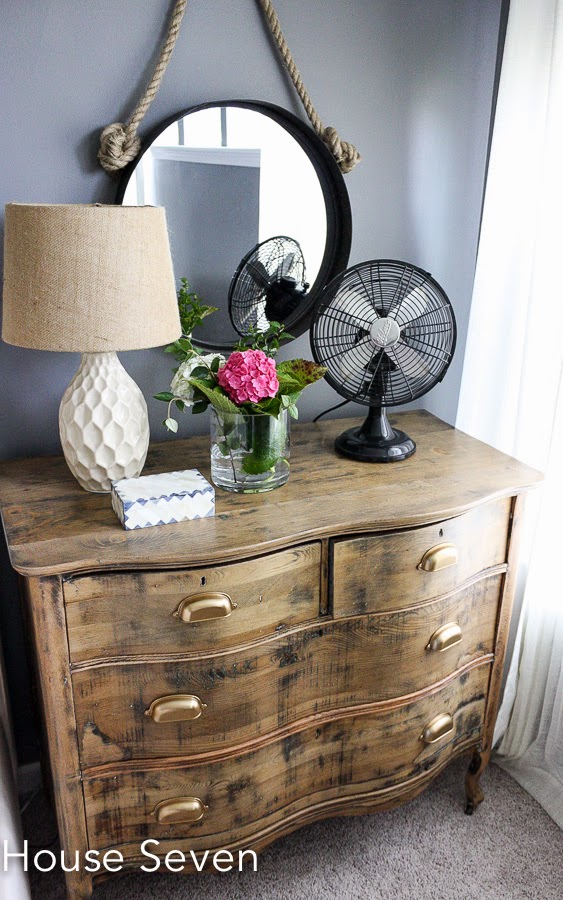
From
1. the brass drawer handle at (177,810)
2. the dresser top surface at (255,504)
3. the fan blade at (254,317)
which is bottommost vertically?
the brass drawer handle at (177,810)

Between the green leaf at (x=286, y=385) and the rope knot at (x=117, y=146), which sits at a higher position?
the rope knot at (x=117, y=146)

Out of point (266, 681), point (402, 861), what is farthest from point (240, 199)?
point (402, 861)

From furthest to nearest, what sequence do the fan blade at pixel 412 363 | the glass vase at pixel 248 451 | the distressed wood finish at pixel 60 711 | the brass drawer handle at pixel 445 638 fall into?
1. the fan blade at pixel 412 363
2. the brass drawer handle at pixel 445 638
3. the glass vase at pixel 248 451
4. the distressed wood finish at pixel 60 711

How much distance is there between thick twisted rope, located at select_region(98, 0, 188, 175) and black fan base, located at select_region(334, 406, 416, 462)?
2.41 ft

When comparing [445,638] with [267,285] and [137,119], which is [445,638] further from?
[137,119]

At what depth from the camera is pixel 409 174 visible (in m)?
1.87

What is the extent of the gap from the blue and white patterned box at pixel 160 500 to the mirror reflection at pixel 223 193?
0.47 meters

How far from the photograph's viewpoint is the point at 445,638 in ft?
5.20

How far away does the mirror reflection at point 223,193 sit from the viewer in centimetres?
161

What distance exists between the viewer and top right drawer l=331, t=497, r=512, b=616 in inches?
56.6

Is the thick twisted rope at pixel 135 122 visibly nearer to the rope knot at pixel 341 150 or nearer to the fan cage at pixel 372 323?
the rope knot at pixel 341 150

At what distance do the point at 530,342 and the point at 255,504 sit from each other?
31.5 inches


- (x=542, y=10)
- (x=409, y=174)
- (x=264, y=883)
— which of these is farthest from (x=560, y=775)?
(x=542, y=10)

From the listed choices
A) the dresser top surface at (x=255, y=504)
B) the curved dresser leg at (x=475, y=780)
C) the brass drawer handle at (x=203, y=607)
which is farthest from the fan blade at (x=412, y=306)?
the curved dresser leg at (x=475, y=780)
